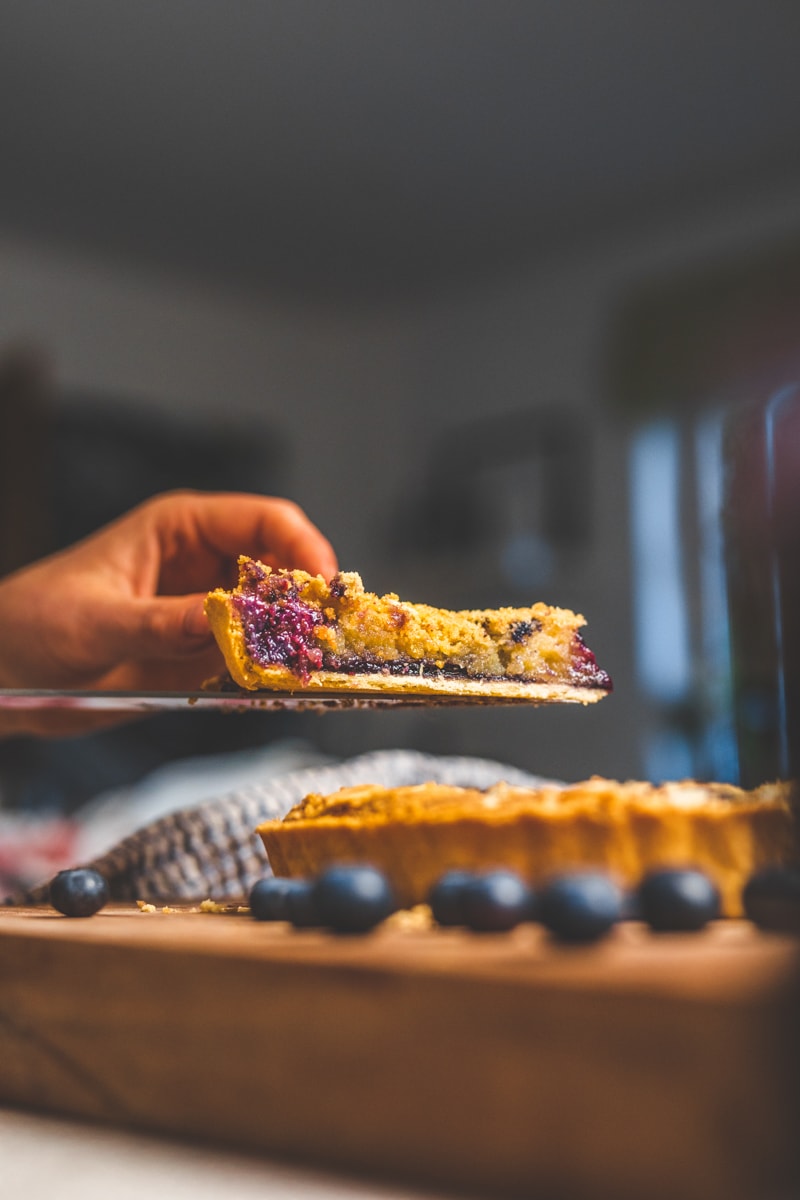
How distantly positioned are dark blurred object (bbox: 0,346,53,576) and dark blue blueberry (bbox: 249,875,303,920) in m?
3.35

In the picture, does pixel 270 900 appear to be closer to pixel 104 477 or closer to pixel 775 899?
pixel 775 899

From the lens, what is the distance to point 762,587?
3.33ft

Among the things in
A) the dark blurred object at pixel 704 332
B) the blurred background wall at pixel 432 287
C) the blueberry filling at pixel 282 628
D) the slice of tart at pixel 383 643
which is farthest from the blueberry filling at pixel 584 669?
the dark blurred object at pixel 704 332

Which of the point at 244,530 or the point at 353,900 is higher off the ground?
the point at 244,530

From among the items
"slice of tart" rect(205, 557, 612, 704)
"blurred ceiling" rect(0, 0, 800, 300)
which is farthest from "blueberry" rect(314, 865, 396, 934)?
"blurred ceiling" rect(0, 0, 800, 300)

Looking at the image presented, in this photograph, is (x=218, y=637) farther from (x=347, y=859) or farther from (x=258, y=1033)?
(x=258, y=1033)

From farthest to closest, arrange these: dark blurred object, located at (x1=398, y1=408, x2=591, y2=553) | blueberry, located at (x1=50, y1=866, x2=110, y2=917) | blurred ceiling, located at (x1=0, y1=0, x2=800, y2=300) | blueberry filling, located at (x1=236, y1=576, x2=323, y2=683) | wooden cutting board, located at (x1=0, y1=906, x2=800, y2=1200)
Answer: dark blurred object, located at (x1=398, y1=408, x2=591, y2=553) < blurred ceiling, located at (x1=0, y1=0, x2=800, y2=300) < blueberry filling, located at (x1=236, y1=576, x2=323, y2=683) < blueberry, located at (x1=50, y1=866, x2=110, y2=917) < wooden cutting board, located at (x1=0, y1=906, x2=800, y2=1200)

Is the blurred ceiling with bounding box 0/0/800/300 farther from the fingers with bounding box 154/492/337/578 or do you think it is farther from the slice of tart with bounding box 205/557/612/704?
the slice of tart with bounding box 205/557/612/704

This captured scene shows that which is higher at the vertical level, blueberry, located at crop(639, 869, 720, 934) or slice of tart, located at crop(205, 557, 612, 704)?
slice of tart, located at crop(205, 557, 612, 704)

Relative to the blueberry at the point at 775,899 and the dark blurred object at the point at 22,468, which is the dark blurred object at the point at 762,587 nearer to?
the blueberry at the point at 775,899

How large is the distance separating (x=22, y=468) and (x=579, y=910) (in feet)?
12.5

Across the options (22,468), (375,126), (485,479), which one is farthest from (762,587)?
(485,479)

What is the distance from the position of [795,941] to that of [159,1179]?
1.09 ft

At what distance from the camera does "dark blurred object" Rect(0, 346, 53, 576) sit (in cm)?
406
